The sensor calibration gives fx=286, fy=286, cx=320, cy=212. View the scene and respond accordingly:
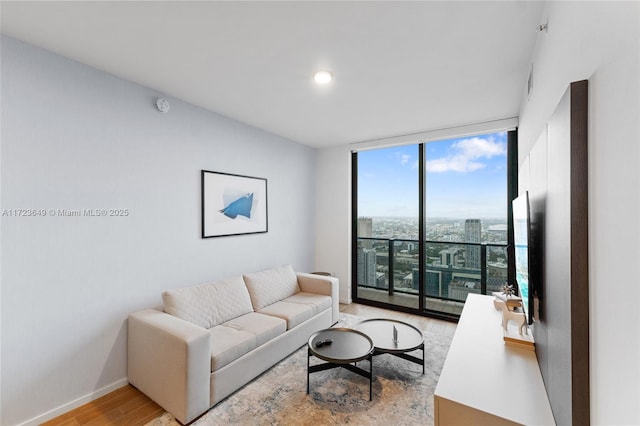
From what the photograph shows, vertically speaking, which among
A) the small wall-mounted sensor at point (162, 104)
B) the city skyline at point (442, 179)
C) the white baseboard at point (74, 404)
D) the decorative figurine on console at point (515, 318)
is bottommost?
the white baseboard at point (74, 404)

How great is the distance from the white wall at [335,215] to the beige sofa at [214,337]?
1.16m

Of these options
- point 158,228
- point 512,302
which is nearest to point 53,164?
point 158,228

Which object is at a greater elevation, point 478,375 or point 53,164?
point 53,164

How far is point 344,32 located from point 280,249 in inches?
119

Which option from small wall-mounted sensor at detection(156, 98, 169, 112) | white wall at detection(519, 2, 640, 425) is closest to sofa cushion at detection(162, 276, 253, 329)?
small wall-mounted sensor at detection(156, 98, 169, 112)

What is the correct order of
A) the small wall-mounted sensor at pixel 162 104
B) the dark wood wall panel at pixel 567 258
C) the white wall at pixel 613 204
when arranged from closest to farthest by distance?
the white wall at pixel 613 204
the dark wood wall panel at pixel 567 258
the small wall-mounted sensor at pixel 162 104

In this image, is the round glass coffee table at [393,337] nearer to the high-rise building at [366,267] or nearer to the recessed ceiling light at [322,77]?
the high-rise building at [366,267]

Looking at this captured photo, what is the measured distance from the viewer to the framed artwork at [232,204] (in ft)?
10.4

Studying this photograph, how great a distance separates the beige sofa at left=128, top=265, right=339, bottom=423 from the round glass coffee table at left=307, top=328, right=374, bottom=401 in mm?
472

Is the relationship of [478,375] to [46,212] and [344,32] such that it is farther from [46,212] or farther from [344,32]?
[46,212]

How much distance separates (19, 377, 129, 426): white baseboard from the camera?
1.97 metres

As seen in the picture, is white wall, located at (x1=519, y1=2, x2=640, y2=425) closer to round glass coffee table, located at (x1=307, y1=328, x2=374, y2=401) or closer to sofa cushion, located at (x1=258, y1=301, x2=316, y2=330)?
round glass coffee table, located at (x1=307, y1=328, x2=374, y2=401)

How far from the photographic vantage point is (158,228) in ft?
8.84

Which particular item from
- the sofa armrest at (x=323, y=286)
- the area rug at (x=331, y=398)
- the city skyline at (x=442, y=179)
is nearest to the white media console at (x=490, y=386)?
the area rug at (x=331, y=398)
